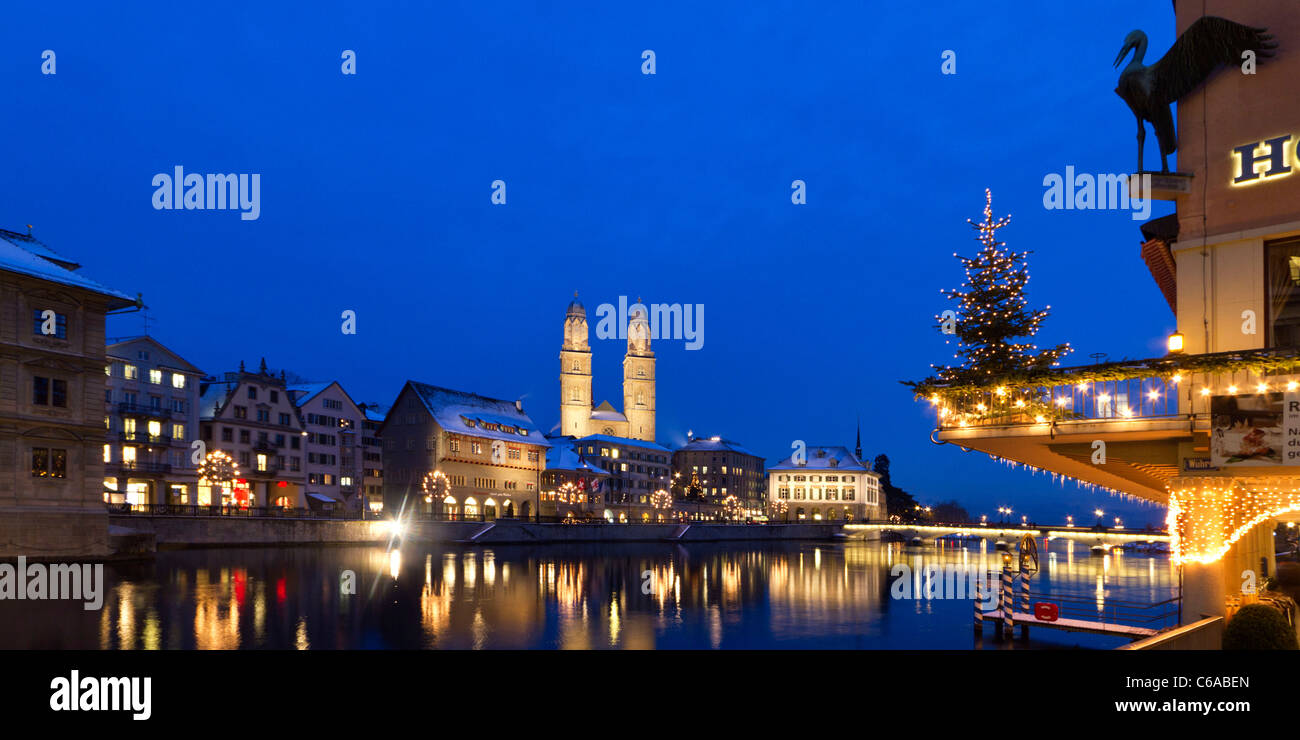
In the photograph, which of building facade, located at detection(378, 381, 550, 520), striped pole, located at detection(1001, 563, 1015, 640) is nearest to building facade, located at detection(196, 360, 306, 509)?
building facade, located at detection(378, 381, 550, 520)

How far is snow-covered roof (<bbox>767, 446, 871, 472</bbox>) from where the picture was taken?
606ft

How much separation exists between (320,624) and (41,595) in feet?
47.2

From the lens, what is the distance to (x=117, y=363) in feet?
263

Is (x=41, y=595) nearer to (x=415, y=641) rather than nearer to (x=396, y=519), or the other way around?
(x=415, y=641)

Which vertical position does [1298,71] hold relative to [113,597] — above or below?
above

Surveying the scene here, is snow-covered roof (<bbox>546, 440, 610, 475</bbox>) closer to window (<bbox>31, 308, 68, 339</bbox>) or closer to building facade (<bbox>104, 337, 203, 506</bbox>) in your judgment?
building facade (<bbox>104, 337, 203, 506</bbox>)

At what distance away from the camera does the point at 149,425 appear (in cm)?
8238

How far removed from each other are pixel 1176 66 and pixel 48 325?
165 ft

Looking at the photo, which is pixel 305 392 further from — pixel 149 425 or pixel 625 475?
pixel 625 475

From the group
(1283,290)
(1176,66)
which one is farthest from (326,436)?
(1283,290)
